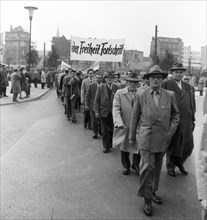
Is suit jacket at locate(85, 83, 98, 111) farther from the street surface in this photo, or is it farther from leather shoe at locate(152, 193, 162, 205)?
leather shoe at locate(152, 193, 162, 205)

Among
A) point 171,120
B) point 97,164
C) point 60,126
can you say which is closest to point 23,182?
point 97,164

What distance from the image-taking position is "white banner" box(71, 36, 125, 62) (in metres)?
14.1

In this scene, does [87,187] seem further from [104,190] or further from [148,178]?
[148,178]

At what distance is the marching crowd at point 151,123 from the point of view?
13.2 ft

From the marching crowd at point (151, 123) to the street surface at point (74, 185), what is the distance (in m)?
0.26

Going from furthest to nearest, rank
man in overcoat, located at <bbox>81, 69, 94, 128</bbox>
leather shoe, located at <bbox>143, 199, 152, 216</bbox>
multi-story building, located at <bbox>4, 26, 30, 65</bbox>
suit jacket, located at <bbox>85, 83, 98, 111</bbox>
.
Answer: multi-story building, located at <bbox>4, 26, 30, 65</bbox>, man in overcoat, located at <bbox>81, 69, 94, 128</bbox>, suit jacket, located at <bbox>85, 83, 98, 111</bbox>, leather shoe, located at <bbox>143, 199, 152, 216</bbox>

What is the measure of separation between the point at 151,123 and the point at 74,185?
1694mm

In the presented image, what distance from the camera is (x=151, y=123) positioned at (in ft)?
13.1

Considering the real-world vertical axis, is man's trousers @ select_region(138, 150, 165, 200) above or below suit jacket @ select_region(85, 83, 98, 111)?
below

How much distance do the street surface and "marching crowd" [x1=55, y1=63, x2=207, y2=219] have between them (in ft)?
0.84

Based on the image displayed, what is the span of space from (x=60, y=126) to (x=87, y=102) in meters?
1.66

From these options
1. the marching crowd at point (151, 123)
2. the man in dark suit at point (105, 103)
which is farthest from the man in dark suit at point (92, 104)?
the man in dark suit at point (105, 103)

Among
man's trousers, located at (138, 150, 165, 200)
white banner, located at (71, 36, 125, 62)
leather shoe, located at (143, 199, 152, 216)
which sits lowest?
leather shoe, located at (143, 199, 152, 216)

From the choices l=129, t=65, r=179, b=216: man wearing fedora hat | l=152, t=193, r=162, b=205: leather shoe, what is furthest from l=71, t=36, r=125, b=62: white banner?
l=152, t=193, r=162, b=205: leather shoe
